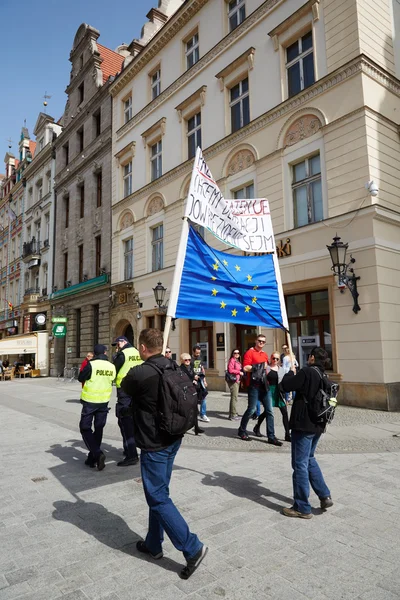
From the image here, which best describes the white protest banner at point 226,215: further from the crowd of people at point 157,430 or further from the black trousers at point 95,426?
the black trousers at point 95,426

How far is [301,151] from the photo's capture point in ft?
43.1

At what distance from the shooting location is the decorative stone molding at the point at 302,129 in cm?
1286

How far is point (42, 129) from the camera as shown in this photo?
34.6m

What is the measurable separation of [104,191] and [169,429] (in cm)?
2296

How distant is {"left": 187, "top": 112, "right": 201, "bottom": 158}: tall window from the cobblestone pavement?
14340 mm

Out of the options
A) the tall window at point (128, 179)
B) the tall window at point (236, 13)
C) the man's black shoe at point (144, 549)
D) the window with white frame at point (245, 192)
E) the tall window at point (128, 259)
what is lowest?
the man's black shoe at point (144, 549)

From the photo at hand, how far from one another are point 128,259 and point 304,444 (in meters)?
18.9

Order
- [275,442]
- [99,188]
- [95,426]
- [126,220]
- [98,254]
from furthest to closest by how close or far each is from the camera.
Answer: [99,188] → [98,254] → [126,220] → [275,442] → [95,426]

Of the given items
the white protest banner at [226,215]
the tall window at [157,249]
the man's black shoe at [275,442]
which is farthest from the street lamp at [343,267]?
the tall window at [157,249]

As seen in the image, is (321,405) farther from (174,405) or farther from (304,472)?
(174,405)

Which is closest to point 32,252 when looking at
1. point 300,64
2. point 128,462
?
point 300,64

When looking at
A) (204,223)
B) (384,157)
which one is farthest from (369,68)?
(204,223)

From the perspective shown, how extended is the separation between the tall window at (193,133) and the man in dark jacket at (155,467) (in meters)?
16.2

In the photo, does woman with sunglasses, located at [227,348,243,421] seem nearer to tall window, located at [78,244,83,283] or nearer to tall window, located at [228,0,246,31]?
tall window, located at [228,0,246,31]
